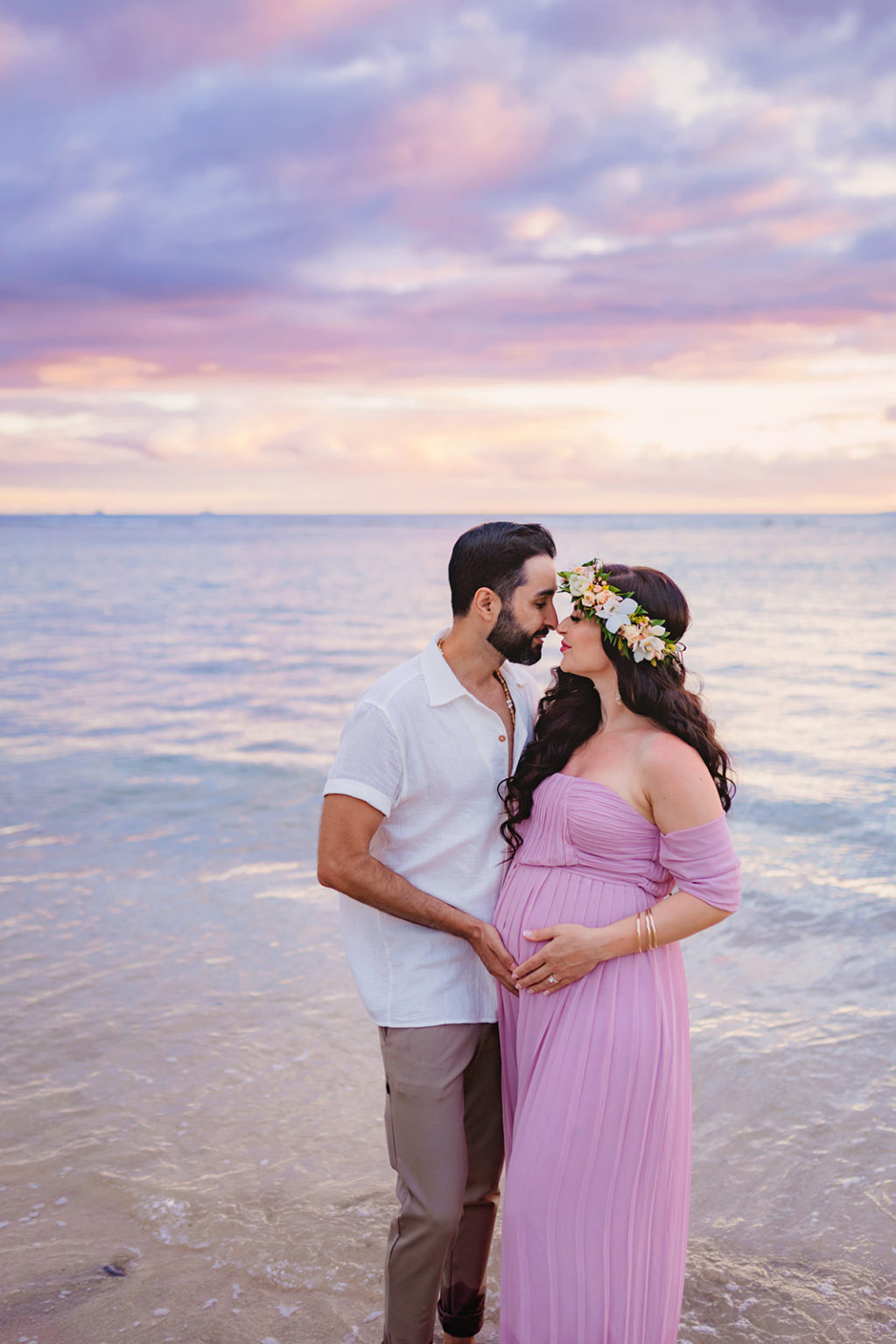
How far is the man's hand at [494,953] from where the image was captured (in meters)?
3.21

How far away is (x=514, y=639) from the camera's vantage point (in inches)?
134

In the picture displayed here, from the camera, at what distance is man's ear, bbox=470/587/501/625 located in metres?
3.39

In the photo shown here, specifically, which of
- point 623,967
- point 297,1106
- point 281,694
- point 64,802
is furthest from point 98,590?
point 623,967

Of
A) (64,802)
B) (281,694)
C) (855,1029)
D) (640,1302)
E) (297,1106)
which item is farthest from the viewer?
(281,694)

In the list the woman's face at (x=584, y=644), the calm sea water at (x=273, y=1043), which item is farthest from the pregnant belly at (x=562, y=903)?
the calm sea water at (x=273, y=1043)

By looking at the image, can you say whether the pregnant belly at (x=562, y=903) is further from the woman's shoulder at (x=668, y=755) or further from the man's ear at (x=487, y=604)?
the man's ear at (x=487, y=604)

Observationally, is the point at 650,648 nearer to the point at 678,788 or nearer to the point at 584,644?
the point at 584,644

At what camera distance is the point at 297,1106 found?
536 centimetres

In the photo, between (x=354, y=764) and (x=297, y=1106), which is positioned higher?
(x=354, y=764)

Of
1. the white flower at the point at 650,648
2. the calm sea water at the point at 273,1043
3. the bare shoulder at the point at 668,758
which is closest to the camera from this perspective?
the bare shoulder at the point at 668,758

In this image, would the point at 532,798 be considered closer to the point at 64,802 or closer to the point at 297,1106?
the point at 297,1106

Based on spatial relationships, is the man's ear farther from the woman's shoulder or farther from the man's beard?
the woman's shoulder

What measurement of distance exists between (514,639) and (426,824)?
0.60 m

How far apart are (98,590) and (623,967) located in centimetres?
3460
